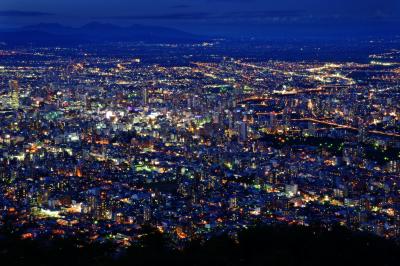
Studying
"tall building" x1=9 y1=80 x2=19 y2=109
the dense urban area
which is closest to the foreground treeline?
the dense urban area

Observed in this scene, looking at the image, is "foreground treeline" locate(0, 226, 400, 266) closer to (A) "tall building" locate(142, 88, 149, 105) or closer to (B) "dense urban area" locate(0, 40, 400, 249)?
(B) "dense urban area" locate(0, 40, 400, 249)

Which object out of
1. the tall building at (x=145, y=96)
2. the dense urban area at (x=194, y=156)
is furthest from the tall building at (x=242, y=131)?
the tall building at (x=145, y=96)

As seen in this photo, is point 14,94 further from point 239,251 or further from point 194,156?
point 239,251

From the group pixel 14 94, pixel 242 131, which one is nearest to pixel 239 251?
pixel 242 131

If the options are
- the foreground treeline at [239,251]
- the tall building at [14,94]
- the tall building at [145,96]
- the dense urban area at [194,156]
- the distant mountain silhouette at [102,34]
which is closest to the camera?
the foreground treeline at [239,251]

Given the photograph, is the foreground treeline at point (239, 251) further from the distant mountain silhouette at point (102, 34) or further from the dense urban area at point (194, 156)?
the distant mountain silhouette at point (102, 34)

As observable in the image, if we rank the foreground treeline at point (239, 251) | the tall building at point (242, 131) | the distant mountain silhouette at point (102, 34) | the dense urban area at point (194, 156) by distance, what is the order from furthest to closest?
the distant mountain silhouette at point (102, 34)
the tall building at point (242, 131)
the dense urban area at point (194, 156)
the foreground treeline at point (239, 251)
